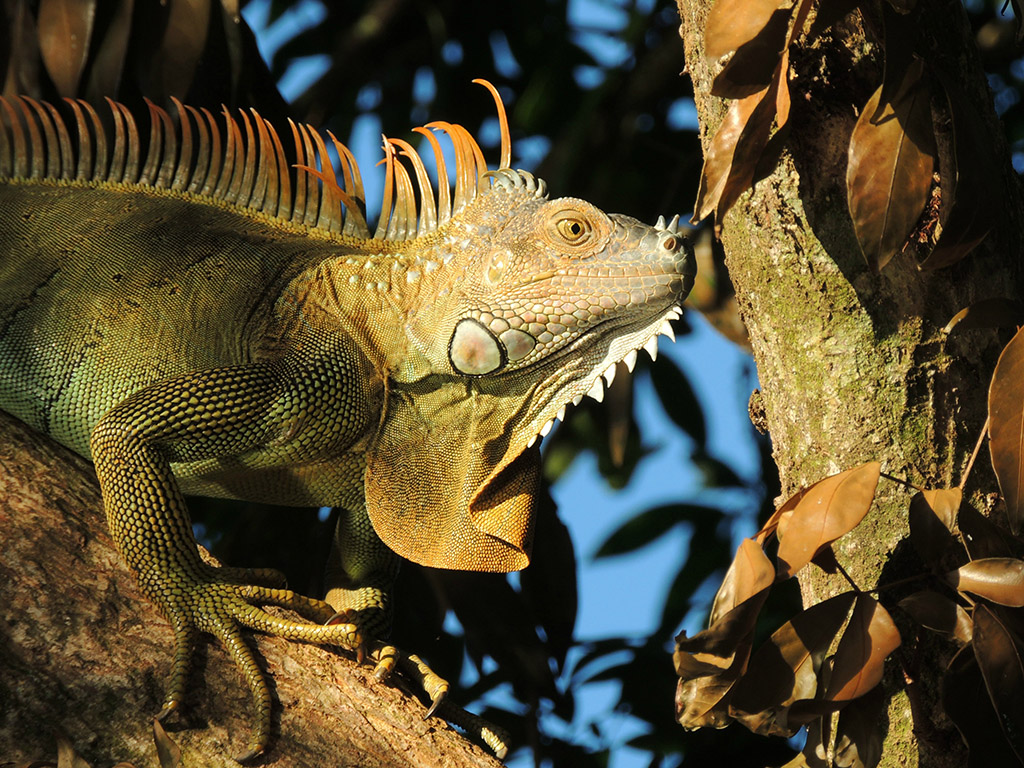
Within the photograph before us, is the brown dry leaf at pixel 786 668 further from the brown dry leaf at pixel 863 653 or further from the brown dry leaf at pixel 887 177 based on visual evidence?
the brown dry leaf at pixel 887 177

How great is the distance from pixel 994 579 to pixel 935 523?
0.49ft

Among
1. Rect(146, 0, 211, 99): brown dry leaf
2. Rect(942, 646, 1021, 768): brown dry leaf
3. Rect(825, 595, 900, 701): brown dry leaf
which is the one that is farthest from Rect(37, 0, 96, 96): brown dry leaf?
Rect(942, 646, 1021, 768): brown dry leaf

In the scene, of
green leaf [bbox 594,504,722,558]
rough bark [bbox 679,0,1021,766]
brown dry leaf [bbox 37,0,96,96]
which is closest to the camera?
rough bark [bbox 679,0,1021,766]

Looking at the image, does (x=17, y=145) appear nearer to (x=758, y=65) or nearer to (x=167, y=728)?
(x=167, y=728)

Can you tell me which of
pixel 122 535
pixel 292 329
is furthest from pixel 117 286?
pixel 122 535

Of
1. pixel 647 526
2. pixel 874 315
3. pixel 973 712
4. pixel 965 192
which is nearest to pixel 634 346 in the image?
pixel 874 315

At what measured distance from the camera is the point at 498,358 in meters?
2.96

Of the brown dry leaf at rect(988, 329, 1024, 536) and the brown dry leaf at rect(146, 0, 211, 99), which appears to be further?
the brown dry leaf at rect(146, 0, 211, 99)

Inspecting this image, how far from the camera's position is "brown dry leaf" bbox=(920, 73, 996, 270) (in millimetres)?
2109

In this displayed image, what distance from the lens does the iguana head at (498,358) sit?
295 cm

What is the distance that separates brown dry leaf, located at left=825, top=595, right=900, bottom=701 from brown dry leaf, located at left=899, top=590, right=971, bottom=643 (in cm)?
9

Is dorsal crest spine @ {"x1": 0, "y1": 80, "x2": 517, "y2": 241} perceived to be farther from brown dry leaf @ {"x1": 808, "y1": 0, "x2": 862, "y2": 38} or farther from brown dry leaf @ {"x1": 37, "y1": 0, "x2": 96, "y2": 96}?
brown dry leaf @ {"x1": 808, "y1": 0, "x2": 862, "y2": 38}

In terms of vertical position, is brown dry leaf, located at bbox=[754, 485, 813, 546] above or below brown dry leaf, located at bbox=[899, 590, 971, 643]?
above

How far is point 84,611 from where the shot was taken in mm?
2363
